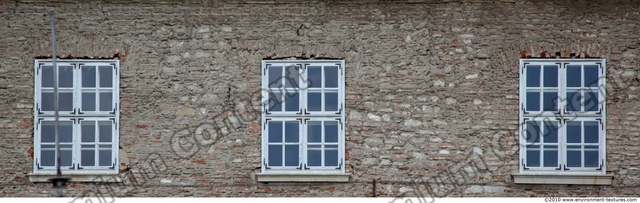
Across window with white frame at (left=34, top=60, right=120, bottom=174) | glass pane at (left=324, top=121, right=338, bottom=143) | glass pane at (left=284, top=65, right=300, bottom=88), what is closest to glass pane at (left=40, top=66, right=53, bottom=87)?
window with white frame at (left=34, top=60, right=120, bottom=174)

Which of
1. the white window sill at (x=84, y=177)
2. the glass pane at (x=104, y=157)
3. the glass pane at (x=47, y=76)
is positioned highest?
the glass pane at (x=47, y=76)

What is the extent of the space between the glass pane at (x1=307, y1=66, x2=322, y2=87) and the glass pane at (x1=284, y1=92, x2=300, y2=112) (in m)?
0.22

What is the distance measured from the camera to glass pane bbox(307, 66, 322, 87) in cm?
973

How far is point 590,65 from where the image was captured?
31.6 ft

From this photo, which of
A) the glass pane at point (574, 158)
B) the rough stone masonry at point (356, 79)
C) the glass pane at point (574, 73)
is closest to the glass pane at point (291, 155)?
the rough stone masonry at point (356, 79)

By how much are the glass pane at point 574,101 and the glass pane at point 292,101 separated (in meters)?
3.07

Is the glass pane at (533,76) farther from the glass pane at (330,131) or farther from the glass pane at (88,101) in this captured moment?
the glass pane at (88,101)

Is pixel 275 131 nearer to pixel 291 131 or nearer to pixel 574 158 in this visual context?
pixel 291 131

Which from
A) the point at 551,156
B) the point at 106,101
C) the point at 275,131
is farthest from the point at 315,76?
the point at 551,156

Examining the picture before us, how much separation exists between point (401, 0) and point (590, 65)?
7.39 feet

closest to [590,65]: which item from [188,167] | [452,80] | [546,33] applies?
[546,33]

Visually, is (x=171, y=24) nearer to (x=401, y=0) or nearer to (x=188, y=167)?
(x=188, y=167)

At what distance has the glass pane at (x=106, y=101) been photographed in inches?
384

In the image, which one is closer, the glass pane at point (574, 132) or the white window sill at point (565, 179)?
the white window sill at point (565, 179)
